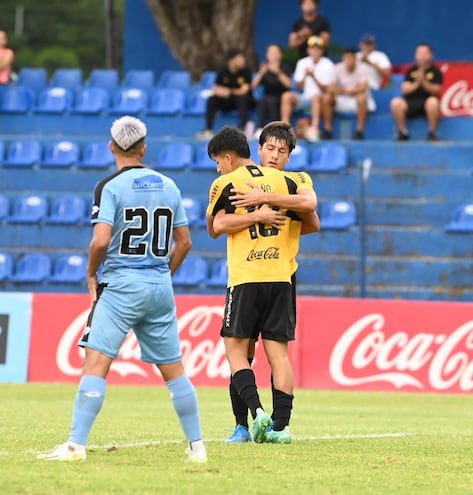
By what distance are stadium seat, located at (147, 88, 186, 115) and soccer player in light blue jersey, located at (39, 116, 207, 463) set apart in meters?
16.1

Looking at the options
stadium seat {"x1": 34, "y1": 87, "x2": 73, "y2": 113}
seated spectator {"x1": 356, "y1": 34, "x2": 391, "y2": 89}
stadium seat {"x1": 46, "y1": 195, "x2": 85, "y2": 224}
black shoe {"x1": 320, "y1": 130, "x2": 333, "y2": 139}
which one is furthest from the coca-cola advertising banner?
stadium seat {"x1": 34, "y1": 87, "x2": 73, "y2": 113}

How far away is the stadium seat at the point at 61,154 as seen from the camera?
2261cm

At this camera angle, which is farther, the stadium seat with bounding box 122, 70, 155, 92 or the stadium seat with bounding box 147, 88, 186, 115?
the stadium seat with bounding box 122, 70, 155, 92

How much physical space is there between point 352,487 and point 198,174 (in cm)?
1544

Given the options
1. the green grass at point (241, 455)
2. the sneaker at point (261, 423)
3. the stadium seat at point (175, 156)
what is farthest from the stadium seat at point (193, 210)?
the sneaker at point (261, 423)

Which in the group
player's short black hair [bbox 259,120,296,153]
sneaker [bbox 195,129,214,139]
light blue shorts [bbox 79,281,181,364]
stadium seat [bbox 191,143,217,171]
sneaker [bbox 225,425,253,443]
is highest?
sneaker [bbox 195,129,214,139]

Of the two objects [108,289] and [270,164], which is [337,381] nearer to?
[270,164]

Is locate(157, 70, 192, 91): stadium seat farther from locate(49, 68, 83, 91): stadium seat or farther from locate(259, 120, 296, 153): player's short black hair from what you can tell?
locate(259, 120, 296, 153): player's short black hair

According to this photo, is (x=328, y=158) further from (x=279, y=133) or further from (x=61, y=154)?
(x=279, y=133)

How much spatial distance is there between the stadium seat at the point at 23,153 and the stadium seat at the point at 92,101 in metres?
1.30

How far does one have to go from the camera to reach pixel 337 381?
56.5 ft

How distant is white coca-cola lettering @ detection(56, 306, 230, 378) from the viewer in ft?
56.7

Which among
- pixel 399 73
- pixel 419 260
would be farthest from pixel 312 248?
pixel 399 73

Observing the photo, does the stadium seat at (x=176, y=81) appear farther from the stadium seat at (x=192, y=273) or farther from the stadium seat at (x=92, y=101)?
the stadium seat at (x=192, y=273)
